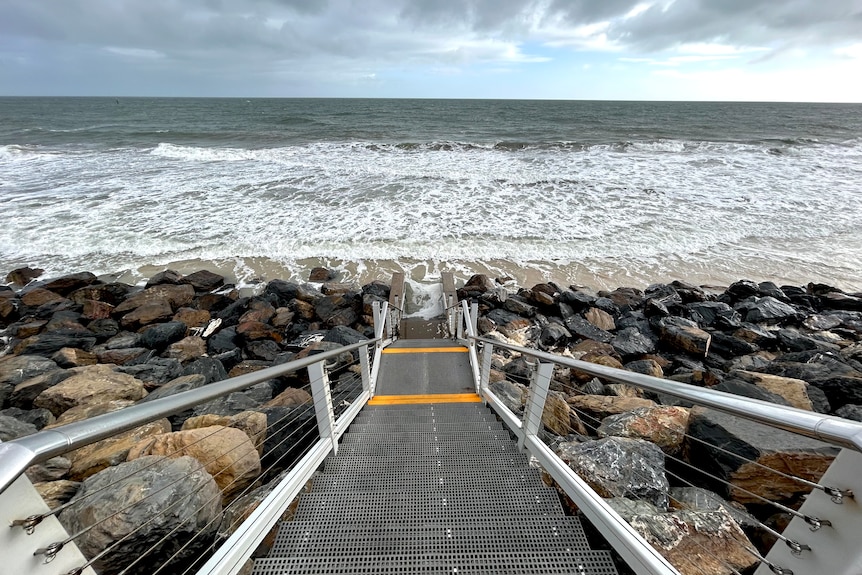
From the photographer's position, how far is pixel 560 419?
4172 mm

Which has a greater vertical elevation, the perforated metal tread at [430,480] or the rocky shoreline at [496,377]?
the perforated metal tread at [430,480]

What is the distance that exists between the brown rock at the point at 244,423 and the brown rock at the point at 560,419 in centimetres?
301

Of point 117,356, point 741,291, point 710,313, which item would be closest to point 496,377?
point 710,313

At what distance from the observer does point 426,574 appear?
1926mm

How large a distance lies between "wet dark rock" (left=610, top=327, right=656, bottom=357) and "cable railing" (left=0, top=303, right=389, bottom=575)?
524cm

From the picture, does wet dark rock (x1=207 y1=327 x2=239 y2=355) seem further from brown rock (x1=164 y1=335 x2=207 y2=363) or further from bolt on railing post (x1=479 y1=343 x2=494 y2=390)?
bolt on railing post (x1=479 y1=343 x2=494 y2=390)

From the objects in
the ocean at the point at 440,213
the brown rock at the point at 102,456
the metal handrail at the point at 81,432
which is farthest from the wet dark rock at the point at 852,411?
the brown rock at the point at 102,456

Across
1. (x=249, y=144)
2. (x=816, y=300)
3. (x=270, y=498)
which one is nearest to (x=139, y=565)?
(x=270, y=498)

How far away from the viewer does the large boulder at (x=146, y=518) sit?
2.23 metres

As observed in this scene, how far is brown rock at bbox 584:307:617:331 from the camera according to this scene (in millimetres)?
8250

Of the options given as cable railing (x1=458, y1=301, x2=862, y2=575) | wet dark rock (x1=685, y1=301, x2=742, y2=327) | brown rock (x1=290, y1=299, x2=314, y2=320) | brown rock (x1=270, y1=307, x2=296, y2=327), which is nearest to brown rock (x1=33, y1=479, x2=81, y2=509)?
cable railing (x1=458, y1=301, x2=862, y2=575)

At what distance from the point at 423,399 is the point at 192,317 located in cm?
634

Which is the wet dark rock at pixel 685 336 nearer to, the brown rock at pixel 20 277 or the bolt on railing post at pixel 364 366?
the bolt on railing post at pixel 364 366

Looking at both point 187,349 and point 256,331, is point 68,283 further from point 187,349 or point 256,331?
point 256,331
